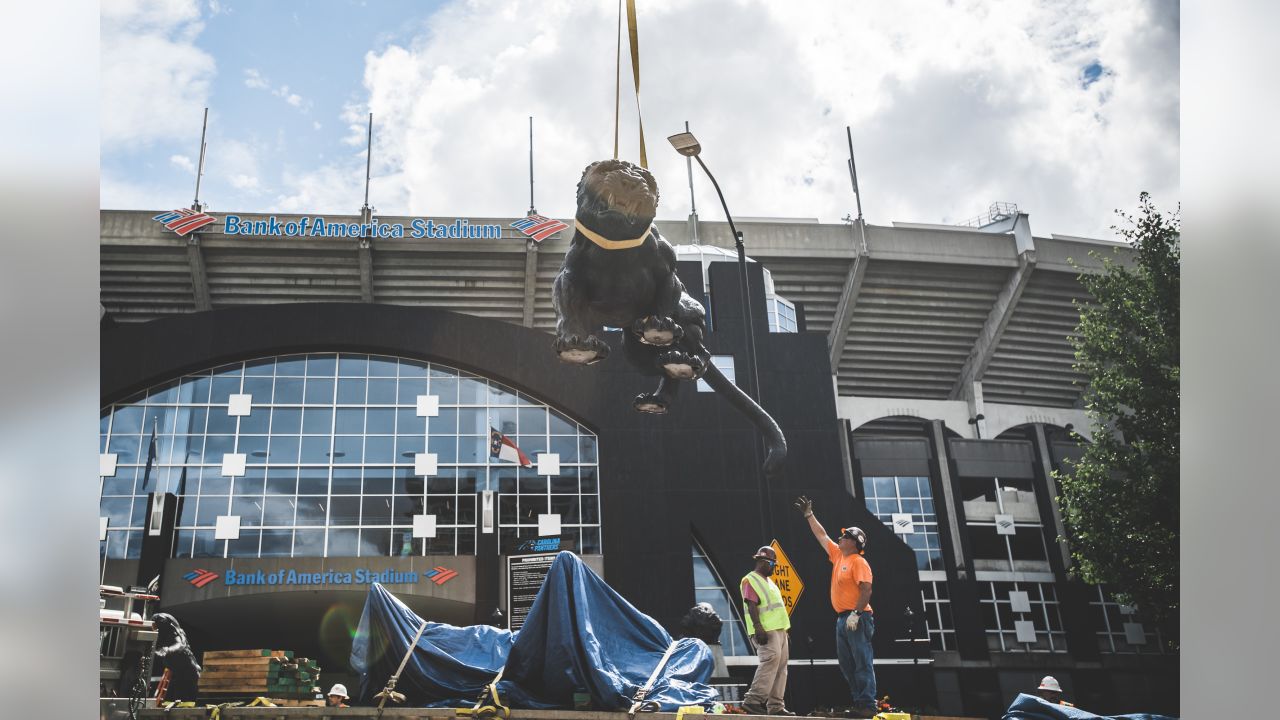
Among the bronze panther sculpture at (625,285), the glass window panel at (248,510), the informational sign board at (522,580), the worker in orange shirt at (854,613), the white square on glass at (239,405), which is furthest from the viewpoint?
the white square on glass at (239,405)

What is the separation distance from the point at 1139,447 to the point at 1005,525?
42.0 feet

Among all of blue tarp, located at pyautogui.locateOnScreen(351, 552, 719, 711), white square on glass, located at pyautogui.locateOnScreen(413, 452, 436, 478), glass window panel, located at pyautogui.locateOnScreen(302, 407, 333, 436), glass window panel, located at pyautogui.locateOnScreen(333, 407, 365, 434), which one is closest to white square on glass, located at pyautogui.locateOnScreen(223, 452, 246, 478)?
glass window panel, located at pyautogui.locateOnScreen(302, 407, 333, 436)

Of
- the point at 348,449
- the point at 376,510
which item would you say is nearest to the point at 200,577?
the point at 376,510

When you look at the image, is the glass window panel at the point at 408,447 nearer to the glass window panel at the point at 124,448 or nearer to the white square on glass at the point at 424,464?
the white square on glass at the point at 424,464

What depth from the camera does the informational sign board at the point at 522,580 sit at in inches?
976

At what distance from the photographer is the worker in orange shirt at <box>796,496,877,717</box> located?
902 cm

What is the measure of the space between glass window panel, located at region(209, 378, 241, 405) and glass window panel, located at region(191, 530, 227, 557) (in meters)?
3.71

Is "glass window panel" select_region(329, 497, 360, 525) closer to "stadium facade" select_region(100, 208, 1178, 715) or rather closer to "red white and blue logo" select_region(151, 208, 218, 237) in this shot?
"stadium facade" select_region(100, 208, 1178, 715)

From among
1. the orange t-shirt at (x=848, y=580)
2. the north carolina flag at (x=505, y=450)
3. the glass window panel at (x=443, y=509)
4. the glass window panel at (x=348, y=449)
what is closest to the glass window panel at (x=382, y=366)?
the glass window panel at (x=348, y=449)

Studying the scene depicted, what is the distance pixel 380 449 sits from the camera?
27.1 m

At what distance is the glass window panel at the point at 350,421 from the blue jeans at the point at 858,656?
20.3m
